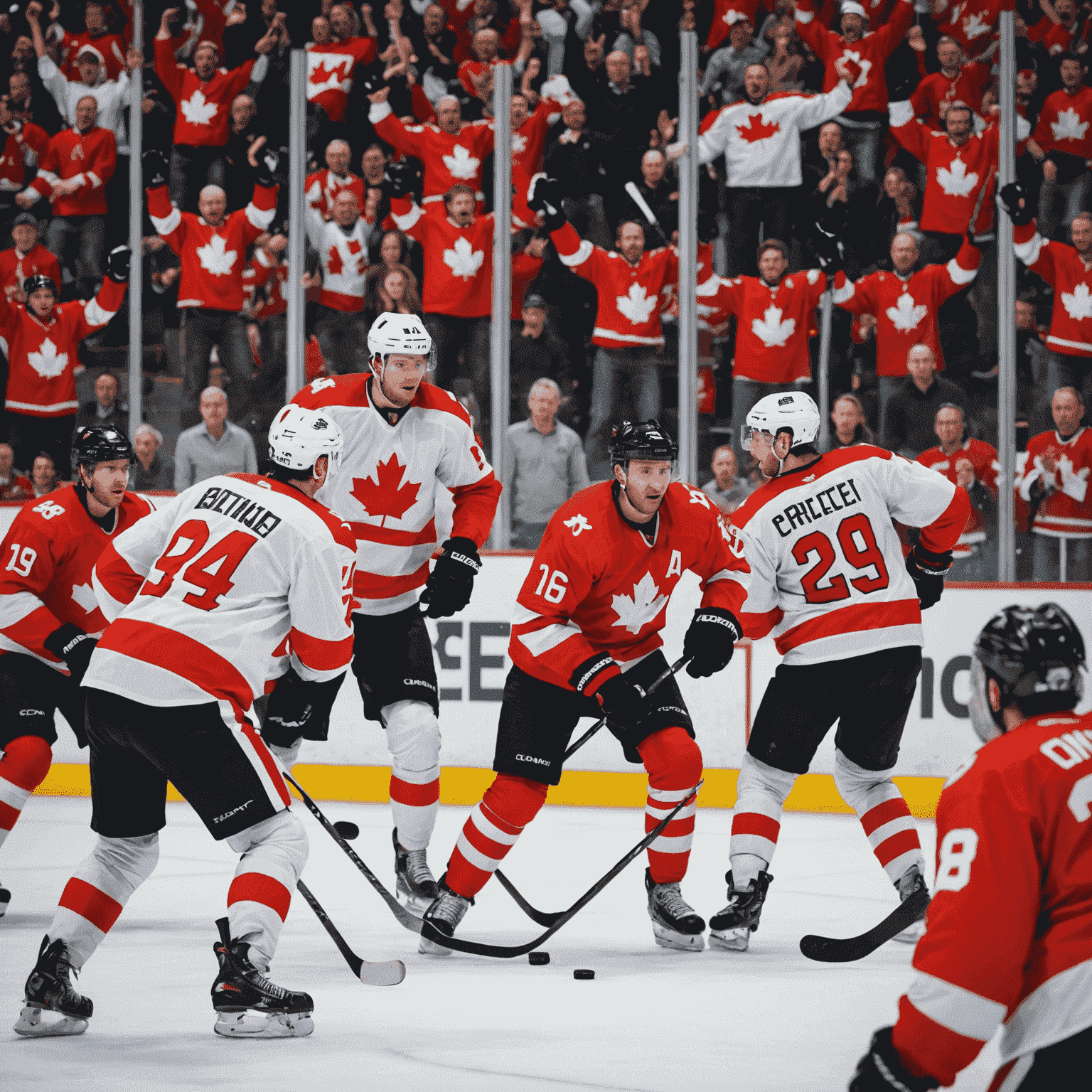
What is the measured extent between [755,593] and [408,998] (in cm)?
135

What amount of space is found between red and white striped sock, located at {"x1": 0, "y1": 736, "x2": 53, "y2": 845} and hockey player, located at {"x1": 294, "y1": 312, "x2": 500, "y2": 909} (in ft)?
2.07

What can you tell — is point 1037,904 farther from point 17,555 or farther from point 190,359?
point 190,359

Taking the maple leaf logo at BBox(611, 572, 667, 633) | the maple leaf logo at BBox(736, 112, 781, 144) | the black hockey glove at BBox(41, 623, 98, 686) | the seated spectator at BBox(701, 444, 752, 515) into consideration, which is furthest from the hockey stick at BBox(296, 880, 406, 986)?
the maple leaf logo at BBox(736, 112, 781, 144)

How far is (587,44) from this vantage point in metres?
8.05

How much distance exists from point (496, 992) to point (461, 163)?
5167mm

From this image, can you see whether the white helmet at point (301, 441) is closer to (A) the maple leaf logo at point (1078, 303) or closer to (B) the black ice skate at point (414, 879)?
(B) the black ice skate at point (414, 879)

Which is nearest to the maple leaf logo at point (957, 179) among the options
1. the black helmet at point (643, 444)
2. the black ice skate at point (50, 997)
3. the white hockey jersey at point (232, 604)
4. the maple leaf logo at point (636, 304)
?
the maple leaf logo at point (636, 304)

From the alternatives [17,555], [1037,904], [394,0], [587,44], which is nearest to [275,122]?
[394,0]

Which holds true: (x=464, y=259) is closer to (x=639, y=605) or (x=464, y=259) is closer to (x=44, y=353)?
(x=44, y=353)

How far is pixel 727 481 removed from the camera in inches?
274

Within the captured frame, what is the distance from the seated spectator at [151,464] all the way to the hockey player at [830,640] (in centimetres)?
430

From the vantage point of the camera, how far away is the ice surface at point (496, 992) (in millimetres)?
2658

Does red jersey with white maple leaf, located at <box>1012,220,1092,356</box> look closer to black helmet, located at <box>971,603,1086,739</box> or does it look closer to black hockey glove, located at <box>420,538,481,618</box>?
black hockey glove, located at <box>420,538,481,618</box>

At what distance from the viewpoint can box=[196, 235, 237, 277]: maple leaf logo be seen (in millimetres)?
7988
